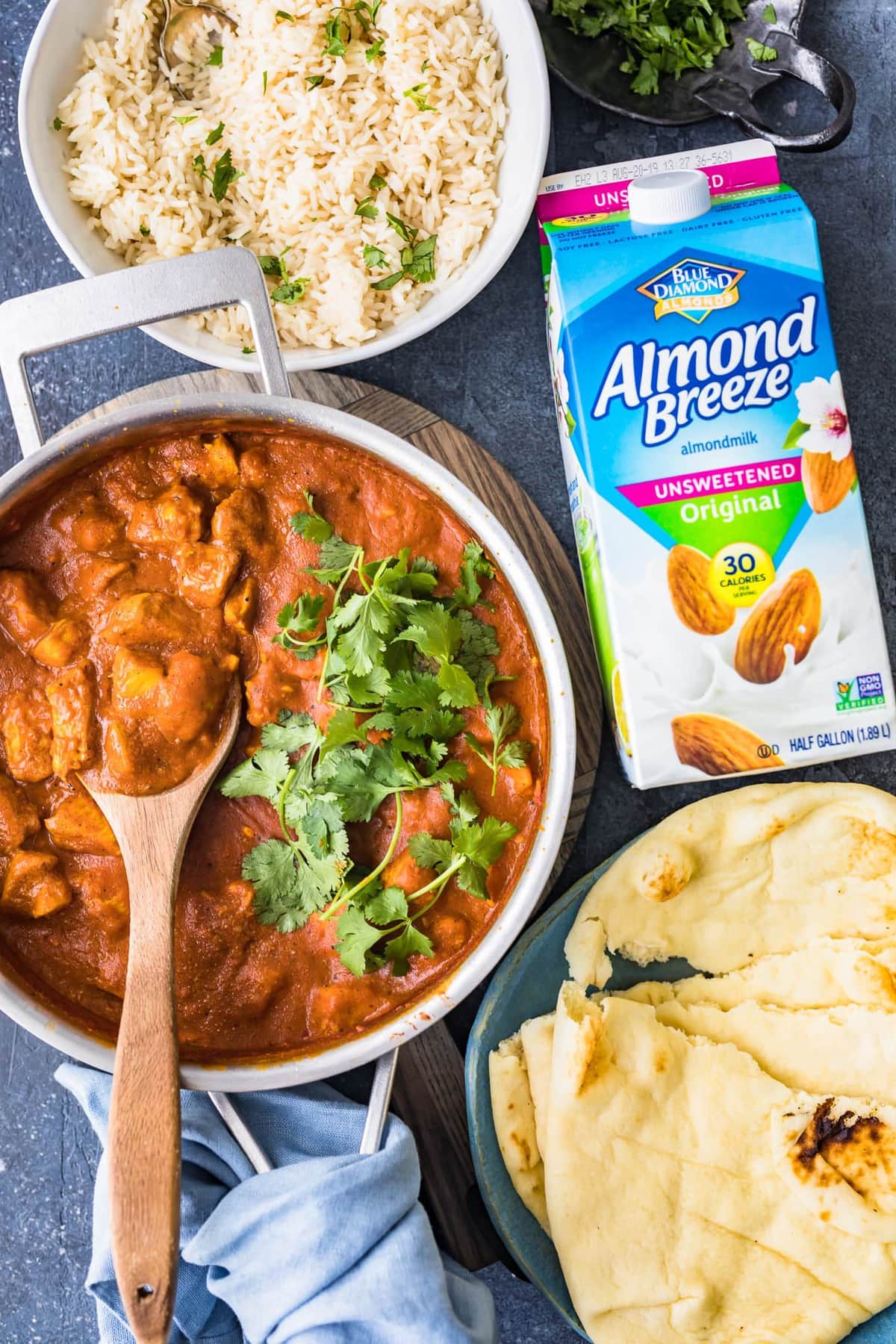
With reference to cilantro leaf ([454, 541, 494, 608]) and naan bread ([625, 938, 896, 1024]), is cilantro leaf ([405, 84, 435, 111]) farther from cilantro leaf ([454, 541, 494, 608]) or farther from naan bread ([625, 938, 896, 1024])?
naan bread ([625, 938, 896, 1024])

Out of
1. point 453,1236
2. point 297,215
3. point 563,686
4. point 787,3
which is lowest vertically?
point 453,1236

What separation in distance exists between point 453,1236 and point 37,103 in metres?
2.64

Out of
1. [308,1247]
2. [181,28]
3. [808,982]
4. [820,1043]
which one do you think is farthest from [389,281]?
[308,1247]

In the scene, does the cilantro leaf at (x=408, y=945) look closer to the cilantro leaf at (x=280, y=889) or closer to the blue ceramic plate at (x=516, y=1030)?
the cilantro leaf at (x=280, y=889)

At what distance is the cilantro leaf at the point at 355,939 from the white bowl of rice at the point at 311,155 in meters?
1.17

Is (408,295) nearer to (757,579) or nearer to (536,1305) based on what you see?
(757,579)

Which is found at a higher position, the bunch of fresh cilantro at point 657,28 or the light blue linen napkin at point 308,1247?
the bunch of fresh cilantro at point 657,28

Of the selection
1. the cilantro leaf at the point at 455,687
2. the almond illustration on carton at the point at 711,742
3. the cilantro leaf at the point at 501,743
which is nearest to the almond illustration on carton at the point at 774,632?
the almond illustration on carton at the point at 711,742

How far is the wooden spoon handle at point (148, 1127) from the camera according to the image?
1.72 m

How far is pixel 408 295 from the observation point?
7.62 feet

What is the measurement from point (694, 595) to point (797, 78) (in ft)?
4.06

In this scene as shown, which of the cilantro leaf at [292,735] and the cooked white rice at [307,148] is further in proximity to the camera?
the cooked white rice at [307,148]

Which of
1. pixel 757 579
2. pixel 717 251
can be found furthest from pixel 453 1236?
pixel 717 251

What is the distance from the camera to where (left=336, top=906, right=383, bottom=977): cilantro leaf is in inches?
79.7
